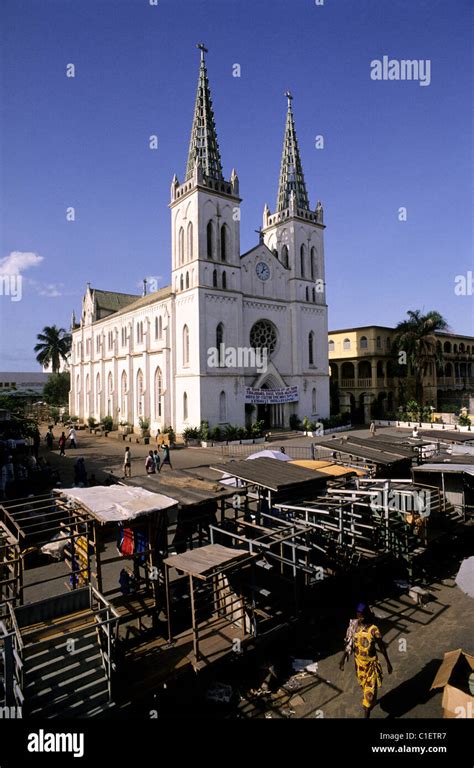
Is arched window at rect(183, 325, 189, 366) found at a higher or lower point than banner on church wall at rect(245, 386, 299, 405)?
higher

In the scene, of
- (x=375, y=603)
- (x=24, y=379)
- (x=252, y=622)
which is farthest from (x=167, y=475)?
(x=24, y=379)

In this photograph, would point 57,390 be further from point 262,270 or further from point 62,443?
point 62,443

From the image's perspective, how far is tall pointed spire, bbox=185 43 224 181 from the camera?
34.3m

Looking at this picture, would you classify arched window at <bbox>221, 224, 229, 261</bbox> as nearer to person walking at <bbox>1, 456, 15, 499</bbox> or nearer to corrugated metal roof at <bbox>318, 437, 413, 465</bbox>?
person walking at <bbox>1, 456, 15, 499</bbox>

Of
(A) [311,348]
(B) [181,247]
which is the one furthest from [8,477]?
(A) [311,348]

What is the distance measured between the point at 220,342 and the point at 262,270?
8.30 m

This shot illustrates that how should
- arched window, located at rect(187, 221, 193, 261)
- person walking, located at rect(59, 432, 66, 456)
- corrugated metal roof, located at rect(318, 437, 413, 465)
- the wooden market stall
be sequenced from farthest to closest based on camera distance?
1. arched window, located at rect(187, 221, 193, 261)
2. person walking, located at rect(59, 432, 66, 456)
3. corrugated metal roof, located at rect(318, 437, 413, 465)
4. the wooden market stall

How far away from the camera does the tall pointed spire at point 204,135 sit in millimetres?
34281

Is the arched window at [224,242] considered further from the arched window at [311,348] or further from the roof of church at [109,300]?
the roof of church at [109,300]

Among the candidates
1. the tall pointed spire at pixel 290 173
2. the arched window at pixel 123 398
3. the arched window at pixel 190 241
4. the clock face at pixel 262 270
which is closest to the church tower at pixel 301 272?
the tall pointed spire at pixel 290 173

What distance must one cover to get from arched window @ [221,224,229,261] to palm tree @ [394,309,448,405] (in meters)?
19.0

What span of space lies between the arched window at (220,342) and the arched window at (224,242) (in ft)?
17.7

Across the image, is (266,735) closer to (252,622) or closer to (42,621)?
(252,622)

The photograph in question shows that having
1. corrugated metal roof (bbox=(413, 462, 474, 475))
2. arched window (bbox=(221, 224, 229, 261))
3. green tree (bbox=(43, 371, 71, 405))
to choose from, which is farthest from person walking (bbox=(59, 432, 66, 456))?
green tree (bbox=(43, 371, 71, 405))
